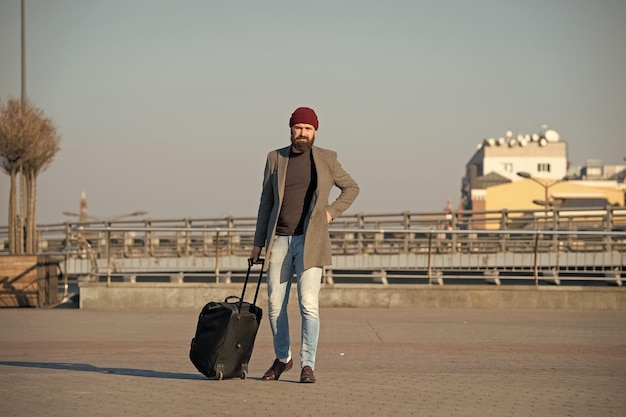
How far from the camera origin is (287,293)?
941cm

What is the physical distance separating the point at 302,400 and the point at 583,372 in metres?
3.00

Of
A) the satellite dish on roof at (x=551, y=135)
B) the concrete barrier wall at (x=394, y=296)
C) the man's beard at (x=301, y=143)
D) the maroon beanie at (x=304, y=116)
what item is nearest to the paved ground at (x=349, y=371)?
the man's beard at (x=301, y=143)

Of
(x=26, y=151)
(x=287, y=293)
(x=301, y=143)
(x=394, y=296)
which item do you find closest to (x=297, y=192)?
(x=301, y=143)

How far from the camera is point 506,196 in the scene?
12162cm

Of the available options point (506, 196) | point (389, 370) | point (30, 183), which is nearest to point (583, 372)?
point (389, 370)

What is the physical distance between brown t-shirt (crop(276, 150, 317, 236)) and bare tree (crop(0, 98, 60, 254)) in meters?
15.0

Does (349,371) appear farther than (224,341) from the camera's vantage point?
Yes

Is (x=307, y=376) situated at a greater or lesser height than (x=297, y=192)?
lesser

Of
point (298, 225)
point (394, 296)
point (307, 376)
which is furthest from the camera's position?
point (394, 296)

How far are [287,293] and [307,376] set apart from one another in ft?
2.10

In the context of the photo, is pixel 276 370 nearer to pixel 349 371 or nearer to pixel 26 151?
pixel 349 371

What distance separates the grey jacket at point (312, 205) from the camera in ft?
30.3

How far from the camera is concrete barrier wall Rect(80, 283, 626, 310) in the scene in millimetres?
19609

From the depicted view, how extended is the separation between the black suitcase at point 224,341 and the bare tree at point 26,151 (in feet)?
48.5
